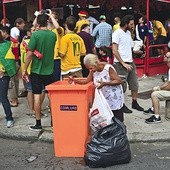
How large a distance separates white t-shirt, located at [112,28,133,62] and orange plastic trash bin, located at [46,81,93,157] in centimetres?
175

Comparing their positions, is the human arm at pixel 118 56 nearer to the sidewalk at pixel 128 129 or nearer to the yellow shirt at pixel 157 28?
the sidewalk at pixel 128 129

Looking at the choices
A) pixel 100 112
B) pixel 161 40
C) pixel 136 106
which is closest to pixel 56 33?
pixel 136 106

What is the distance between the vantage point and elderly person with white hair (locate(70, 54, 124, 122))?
5098 millimetres

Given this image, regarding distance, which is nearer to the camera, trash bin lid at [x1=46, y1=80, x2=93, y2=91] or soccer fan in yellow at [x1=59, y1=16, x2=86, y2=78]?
trash bin lid at [x1=46, y1=80, x2=93, y2=91]

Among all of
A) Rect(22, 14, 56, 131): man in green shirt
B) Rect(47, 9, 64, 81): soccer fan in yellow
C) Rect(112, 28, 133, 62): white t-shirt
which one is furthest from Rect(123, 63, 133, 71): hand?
Rect(22, 14, 56, 131): man in green shirt

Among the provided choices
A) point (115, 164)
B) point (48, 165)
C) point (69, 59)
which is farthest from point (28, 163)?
point (69, 59)

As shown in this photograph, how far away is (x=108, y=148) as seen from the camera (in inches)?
191

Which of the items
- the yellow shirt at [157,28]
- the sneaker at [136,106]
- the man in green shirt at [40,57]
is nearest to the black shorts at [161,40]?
the yellow shirt at [157,28]

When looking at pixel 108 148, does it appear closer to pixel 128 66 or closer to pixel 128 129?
pixel 128 129

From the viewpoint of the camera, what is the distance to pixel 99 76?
523 cm

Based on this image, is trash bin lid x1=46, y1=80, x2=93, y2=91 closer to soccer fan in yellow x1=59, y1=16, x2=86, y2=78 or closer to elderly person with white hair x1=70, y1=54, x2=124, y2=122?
elderly person with white hair x1=70, y1=54, x2=124, y2=122

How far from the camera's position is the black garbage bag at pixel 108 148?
486cm

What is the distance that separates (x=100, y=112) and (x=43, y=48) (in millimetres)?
1573

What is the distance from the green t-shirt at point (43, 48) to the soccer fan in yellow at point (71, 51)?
343 millimetres
